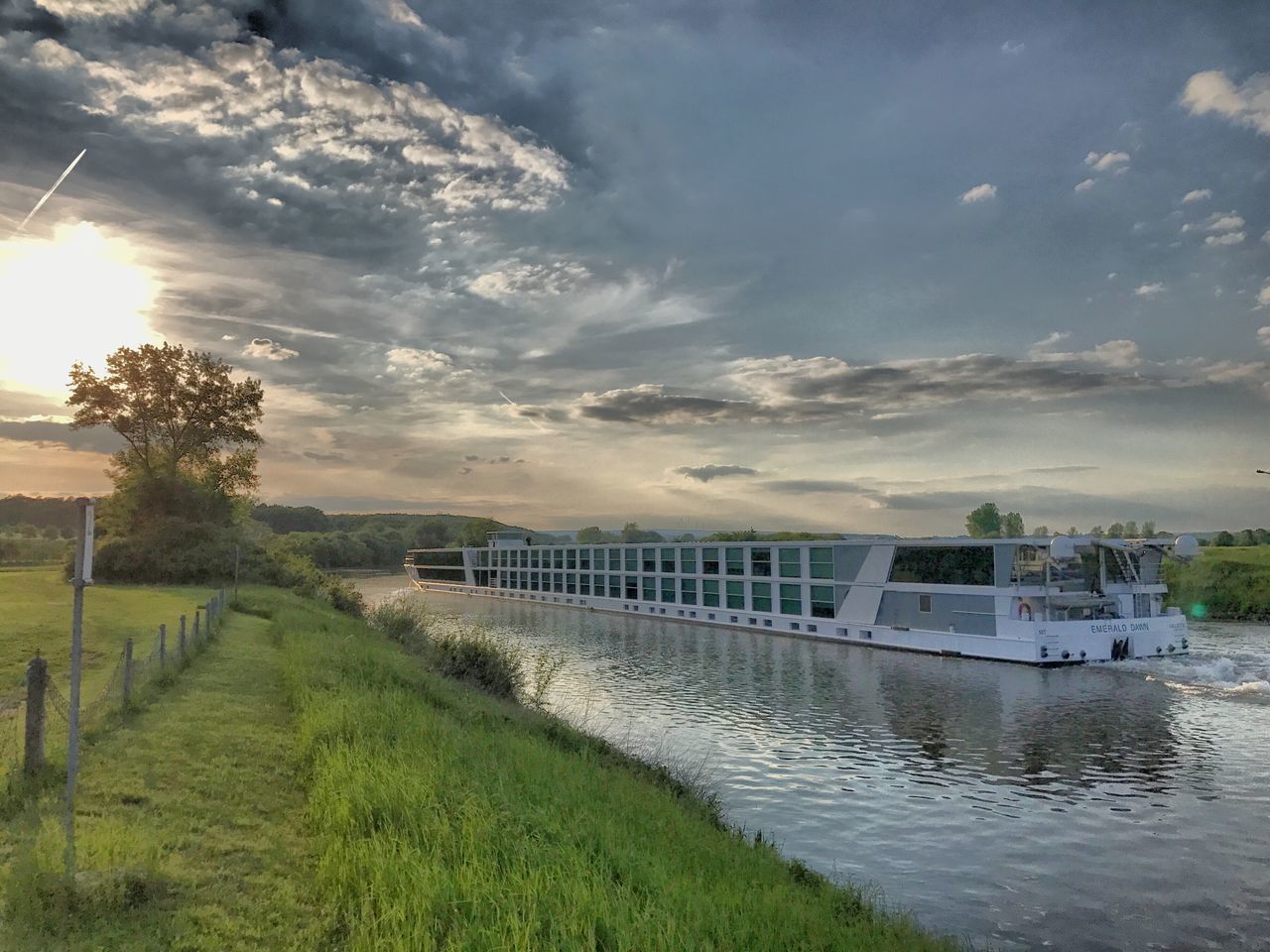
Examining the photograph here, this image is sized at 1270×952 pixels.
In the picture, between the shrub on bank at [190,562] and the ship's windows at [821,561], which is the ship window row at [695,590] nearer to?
the ship's windows at [821,561]

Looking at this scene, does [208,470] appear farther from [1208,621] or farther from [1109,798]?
[1208,621]

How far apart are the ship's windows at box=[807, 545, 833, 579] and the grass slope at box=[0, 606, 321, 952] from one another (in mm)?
44796

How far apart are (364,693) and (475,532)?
151 m

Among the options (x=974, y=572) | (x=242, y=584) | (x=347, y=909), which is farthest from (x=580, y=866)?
(x=242, y=584)

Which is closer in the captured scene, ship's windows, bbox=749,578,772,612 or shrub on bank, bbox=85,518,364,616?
shrub on bank, bbox=85,518,364,616

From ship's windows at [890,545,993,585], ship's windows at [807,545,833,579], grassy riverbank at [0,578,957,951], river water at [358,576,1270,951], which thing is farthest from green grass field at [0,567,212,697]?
ship's windows at [890,545,993,585]

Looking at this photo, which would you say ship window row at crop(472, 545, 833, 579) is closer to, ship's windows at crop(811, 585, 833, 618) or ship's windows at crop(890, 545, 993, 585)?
ship's windows at crop(811, 585, 833, 618)

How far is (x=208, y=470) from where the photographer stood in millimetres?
71938

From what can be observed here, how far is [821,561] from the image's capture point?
189 ft

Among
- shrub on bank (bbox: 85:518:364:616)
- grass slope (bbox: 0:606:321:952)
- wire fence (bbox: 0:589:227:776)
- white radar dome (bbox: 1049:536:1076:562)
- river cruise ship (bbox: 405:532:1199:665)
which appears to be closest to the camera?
grass slope (bbox: 0:606:321:952)

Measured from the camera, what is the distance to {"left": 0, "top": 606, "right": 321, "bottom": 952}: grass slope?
26.8 feet

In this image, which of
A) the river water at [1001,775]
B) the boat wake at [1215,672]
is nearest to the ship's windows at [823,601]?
the river water at [1001,775]

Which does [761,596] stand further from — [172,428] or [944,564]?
[172,428]

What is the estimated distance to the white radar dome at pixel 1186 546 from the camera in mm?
44594
